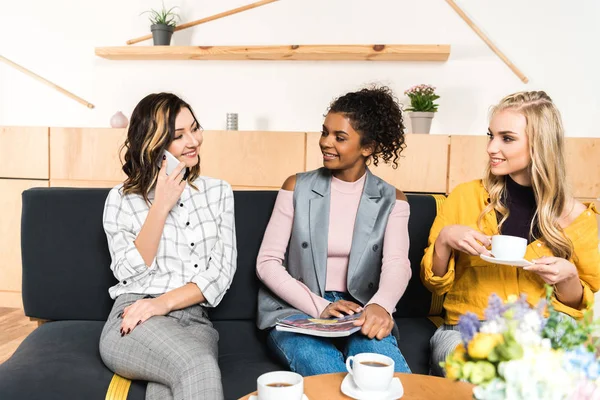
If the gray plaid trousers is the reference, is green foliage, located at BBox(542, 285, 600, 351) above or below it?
above

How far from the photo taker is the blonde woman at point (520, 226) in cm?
154

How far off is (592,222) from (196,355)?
120cm

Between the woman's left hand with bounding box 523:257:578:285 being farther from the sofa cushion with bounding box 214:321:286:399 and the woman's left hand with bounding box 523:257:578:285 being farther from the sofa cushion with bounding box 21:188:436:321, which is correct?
the sofa cushion with bounding box 21:188:436:321

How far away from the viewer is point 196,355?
52.4 inches

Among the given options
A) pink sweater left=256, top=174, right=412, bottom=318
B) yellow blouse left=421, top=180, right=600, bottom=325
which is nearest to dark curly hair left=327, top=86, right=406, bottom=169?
pink sweater left=256, top=174, right=412, bottom=318

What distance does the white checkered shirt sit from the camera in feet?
5.26

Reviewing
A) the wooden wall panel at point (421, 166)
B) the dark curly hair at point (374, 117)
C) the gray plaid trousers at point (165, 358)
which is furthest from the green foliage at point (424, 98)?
the gray plaid trousers at point (165, 358)

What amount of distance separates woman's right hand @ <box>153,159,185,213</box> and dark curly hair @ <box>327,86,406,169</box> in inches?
22.4

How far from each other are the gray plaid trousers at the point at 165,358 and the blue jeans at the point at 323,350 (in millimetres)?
208

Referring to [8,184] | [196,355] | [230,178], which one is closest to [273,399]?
[196,355]

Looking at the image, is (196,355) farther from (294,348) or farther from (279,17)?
(279,17)

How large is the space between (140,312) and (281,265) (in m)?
0.48

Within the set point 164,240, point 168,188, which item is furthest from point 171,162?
point 164,240

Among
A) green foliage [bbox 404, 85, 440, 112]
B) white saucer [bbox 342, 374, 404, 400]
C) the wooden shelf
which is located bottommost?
white saucer [bbox 342, 374, 404, 400]
